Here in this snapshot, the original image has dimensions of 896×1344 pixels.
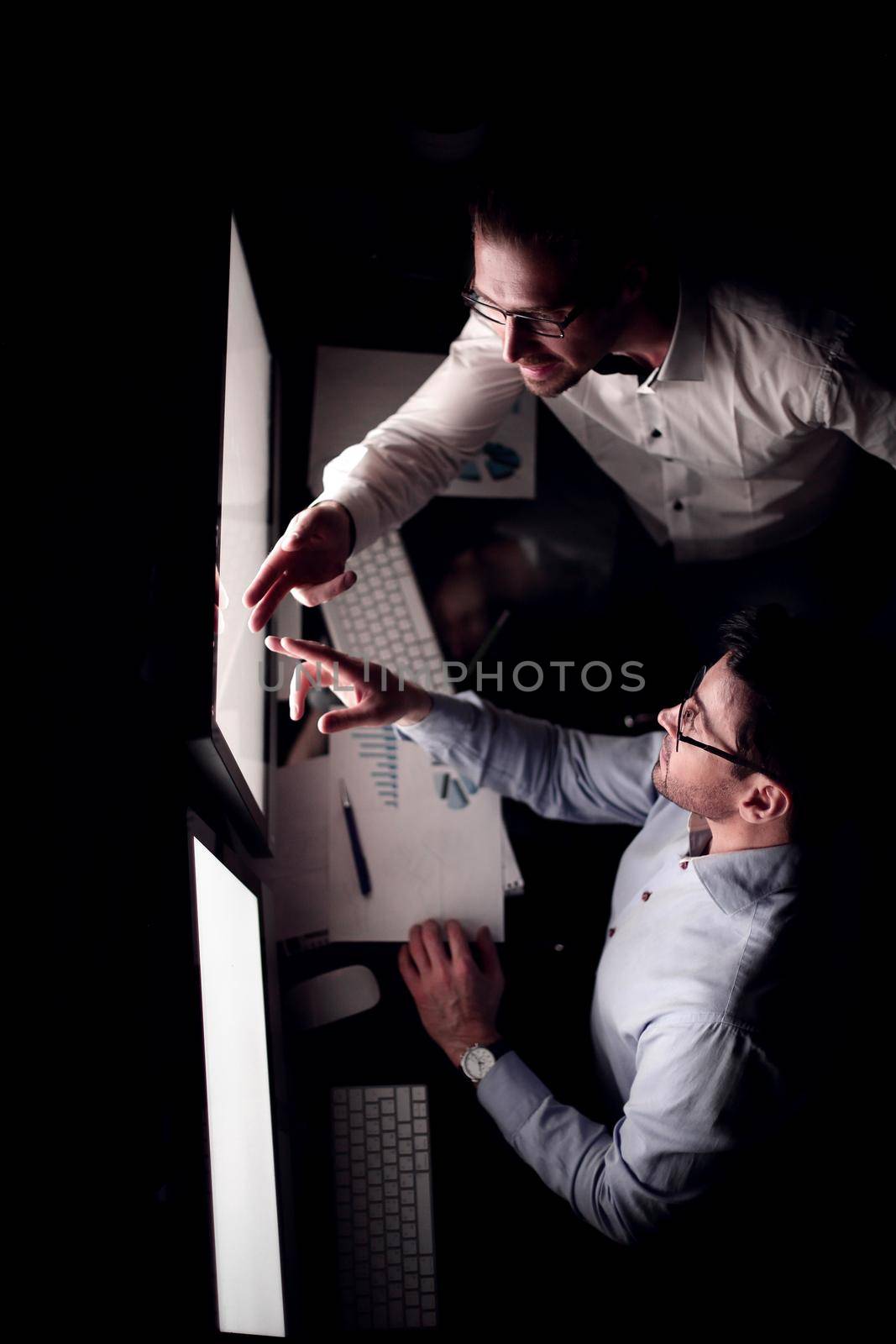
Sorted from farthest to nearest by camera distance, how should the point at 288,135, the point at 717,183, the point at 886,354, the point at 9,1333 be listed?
the point at 717,183, the point at 288,135, the point at 9,1333, the point at 886,354

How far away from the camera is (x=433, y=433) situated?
1.24 meters

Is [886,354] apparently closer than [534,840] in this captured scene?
Yes

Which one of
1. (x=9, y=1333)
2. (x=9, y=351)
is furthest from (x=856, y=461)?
(x=9, y=1333)

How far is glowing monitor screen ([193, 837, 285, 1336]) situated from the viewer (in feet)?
2.68

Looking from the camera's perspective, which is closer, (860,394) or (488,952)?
(860,394)

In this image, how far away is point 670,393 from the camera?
1.17 meters

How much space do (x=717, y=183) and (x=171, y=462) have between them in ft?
3.65

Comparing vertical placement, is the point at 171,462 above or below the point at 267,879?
above

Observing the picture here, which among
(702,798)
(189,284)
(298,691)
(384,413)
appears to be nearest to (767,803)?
(702,798)

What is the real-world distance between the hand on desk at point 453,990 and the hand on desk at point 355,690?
1.02ft

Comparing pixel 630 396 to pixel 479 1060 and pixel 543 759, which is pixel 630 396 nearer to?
pixel 543 759

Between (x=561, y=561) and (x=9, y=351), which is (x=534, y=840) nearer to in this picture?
(x=561, y=561)

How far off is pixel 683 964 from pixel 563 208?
0.90m

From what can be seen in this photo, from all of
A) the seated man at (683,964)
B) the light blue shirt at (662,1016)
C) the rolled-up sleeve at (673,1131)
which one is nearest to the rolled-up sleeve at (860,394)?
the seated man at (683,964)
